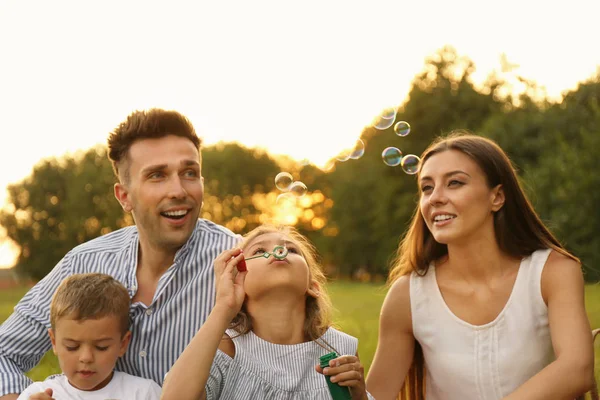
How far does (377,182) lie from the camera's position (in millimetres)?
35750

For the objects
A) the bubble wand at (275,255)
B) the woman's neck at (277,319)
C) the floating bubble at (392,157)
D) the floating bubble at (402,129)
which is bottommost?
the woman's neck at (277,319)

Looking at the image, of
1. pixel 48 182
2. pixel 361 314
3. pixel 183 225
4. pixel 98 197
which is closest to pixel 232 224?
pixel 98 197

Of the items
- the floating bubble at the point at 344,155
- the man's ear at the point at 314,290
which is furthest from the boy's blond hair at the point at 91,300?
the floating bubble at the point at 344,155

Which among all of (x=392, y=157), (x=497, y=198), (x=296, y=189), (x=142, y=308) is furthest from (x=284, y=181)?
(x=497, y=198)

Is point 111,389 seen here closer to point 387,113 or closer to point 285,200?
point 285,200

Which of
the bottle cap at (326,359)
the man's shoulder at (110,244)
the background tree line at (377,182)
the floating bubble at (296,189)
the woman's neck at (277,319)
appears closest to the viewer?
the bottle cap at (326,359)

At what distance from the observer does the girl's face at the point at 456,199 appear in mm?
3805

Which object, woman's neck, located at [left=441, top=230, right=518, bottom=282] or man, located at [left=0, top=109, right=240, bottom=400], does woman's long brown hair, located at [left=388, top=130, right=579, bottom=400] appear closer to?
woman's neck, located at [left=441, top=230, right=518, bottom=282]

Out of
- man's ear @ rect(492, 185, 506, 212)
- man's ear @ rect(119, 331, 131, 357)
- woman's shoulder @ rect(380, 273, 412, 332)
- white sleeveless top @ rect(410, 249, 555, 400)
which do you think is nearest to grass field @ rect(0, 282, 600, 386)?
woman's shoulder @ rect(380, 273, 412, 332)

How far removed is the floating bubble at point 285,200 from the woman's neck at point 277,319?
5.74 feet

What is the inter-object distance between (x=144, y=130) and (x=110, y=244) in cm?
74

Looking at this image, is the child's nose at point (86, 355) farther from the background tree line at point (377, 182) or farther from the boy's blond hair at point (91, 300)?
the background tree line at point (377, 182)

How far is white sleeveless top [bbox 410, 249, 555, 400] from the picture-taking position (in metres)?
3.77

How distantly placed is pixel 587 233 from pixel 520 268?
2407 centimetres
